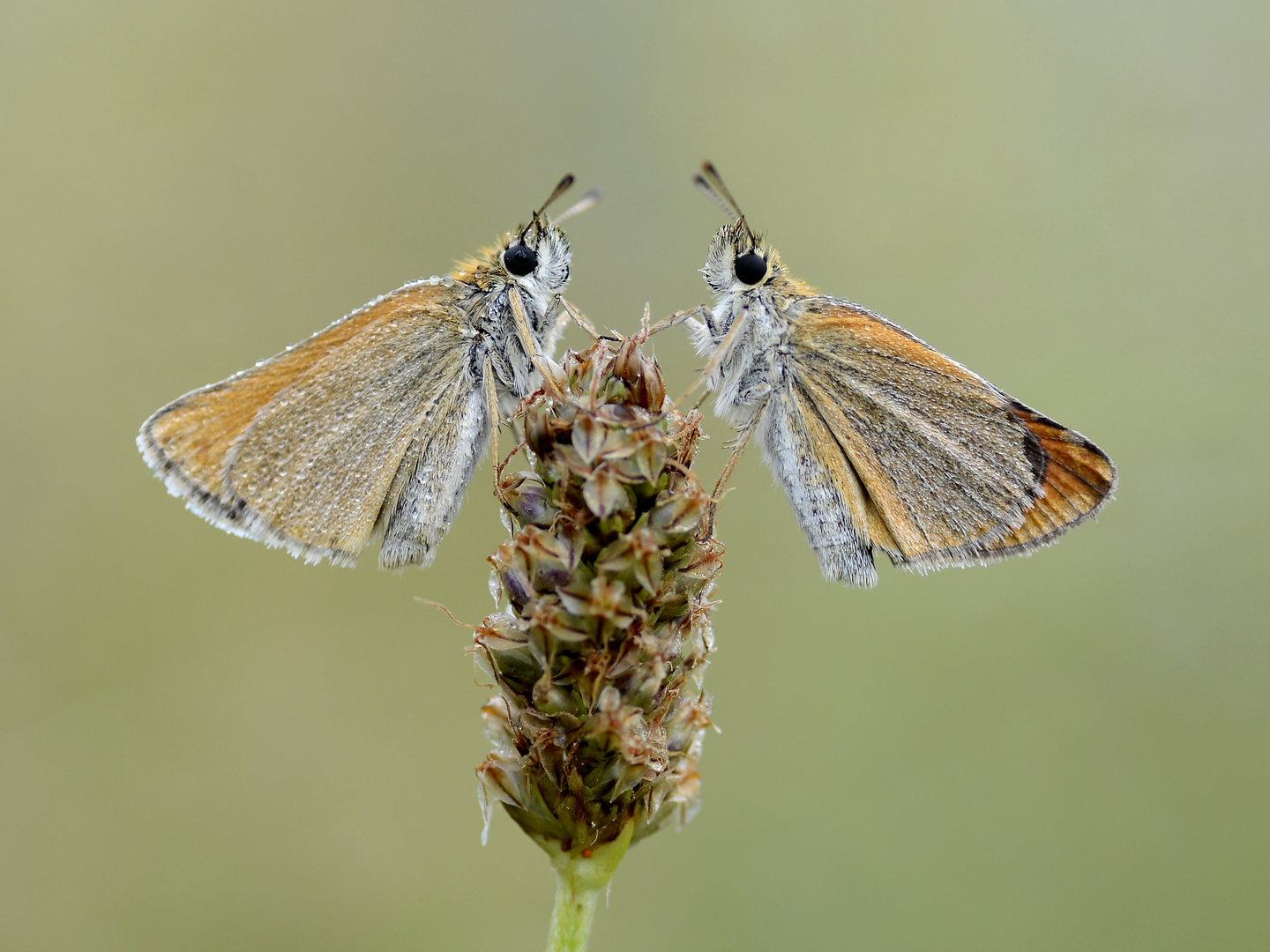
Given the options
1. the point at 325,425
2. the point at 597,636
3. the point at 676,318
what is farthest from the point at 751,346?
the point at 597,636

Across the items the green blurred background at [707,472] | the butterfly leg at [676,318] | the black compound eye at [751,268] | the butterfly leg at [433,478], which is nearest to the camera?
the butterfly leg at [676,318]

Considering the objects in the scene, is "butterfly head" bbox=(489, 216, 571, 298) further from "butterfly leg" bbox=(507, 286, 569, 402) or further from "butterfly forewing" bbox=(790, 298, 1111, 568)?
"butterfly forewing" bbox=(790, 298, 1111, 568)

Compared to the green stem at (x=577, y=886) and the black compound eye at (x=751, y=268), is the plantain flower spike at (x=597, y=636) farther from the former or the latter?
the black compound eye at (x=751, y=268)

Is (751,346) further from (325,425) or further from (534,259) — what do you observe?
(325,425)

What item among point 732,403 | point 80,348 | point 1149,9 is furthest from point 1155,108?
point 80,348

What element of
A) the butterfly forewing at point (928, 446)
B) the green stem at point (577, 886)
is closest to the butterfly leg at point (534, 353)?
the butterfly forewing at point (928, 446)

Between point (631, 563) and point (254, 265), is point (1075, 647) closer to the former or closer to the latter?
point (631, 563)
